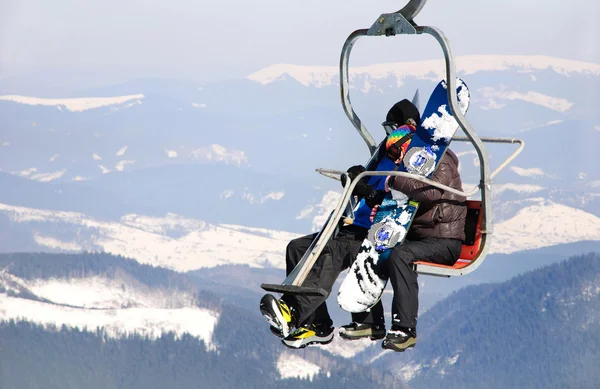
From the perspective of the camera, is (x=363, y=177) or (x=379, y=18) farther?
(x=363, y=177)

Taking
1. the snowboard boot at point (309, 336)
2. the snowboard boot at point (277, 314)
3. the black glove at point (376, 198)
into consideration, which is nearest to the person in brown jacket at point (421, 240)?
the black glove at point (376, 198)

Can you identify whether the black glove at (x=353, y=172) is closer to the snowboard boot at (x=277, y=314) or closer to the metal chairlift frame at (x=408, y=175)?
the metal chairlift frame at (x=408, y=175)

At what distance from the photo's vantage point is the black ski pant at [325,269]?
1083cm

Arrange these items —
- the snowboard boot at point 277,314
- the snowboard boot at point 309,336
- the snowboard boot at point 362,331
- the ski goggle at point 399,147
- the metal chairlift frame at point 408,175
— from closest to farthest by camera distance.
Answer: the metal chairlift frame at point 408,175 → the snowboard boot at point 277,314 → the snowboard boot at point 309,336 → the snowboard boot at point 362,331 → the ski goggle at point 399,147

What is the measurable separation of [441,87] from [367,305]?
2.43 meters

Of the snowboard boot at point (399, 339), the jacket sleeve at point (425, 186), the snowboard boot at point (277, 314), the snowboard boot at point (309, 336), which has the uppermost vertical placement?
Answer: the jacket sleeve at point (425, 186)

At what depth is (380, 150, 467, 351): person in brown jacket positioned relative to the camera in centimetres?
1064

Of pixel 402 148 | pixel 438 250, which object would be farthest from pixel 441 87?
pixel 438 250

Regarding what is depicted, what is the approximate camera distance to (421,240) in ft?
36.4

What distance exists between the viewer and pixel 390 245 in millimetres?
10992

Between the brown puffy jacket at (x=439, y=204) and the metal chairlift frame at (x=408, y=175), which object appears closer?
the metal chairlift frame at (x=408, y=175)

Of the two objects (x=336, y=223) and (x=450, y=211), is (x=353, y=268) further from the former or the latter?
(x=450, y=211)

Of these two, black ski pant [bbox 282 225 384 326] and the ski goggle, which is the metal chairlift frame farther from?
the ski goggle

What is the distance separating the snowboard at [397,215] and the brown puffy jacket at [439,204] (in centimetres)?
12
